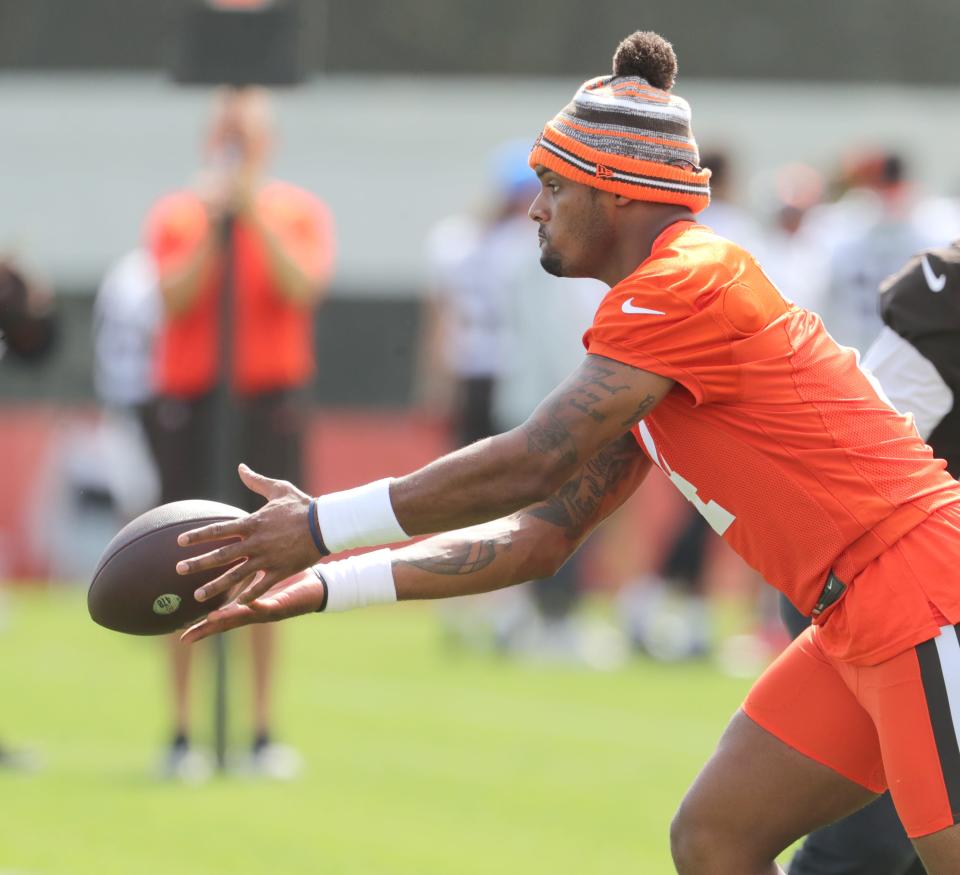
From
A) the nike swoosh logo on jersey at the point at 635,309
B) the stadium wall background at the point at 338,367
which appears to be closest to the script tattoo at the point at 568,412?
the nike swoosh logo on jersey at the point at 635,309

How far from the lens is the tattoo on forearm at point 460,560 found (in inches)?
170

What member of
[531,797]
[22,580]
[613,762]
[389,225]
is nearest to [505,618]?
[613,762]

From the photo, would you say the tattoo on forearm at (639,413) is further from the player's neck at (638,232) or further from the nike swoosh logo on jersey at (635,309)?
the player's neck at (638,232)

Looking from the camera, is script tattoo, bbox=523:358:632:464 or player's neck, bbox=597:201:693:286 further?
player's neck, bbox=597:201:693:286

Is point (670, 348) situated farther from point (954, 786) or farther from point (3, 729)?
point (3, 729)

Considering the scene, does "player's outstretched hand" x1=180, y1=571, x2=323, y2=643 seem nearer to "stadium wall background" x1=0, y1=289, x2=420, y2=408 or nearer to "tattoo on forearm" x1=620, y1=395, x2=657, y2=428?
"tattoo on forearm" x1=620, y1=395, x2=657, y2=428

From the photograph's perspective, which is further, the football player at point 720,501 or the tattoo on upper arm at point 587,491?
the tattoo on upper arm at point 587,491

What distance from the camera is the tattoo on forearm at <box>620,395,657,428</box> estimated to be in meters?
3.98

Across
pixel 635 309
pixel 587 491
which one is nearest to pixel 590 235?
pixel 635 309

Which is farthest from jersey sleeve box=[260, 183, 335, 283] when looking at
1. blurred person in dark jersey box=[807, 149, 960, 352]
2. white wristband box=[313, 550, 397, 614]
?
white wristband box=[313, 550, 397, 614]

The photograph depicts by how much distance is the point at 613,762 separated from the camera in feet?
26.8

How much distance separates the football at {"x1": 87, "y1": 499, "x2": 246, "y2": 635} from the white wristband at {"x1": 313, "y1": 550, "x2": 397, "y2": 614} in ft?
0.77

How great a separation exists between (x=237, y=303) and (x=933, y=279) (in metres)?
3.99

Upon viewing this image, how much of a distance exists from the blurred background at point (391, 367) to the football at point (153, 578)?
207cm
